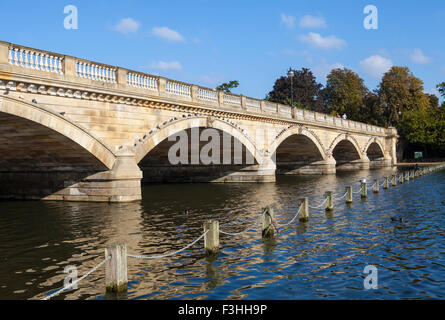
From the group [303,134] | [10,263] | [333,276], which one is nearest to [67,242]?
[10,263]

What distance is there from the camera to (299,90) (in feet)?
259

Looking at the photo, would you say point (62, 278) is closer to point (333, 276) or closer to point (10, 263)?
point (10, 263)

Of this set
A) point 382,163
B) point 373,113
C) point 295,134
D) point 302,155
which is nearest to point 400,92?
point 373,113

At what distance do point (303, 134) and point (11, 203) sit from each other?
28264mm

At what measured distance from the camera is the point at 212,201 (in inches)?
879

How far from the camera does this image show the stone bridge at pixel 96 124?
16.1 m

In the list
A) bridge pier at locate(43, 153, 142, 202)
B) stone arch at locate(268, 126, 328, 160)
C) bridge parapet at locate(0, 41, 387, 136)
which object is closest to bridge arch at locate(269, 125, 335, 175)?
stone arch at locate(268, 126, 328, 160)

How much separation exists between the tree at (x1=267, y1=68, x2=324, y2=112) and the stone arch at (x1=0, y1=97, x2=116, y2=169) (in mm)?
58381

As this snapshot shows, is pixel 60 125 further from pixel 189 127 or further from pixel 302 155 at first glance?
pixel 302 155

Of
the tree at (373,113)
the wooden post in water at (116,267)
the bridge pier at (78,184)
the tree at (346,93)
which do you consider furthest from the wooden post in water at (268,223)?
the tree at (346,93)

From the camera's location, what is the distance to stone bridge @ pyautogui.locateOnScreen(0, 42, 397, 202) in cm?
1609

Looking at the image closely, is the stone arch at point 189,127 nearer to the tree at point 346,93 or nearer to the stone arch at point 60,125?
the stone arch at point 60,125

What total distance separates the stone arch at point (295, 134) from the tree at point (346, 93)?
142 ft
